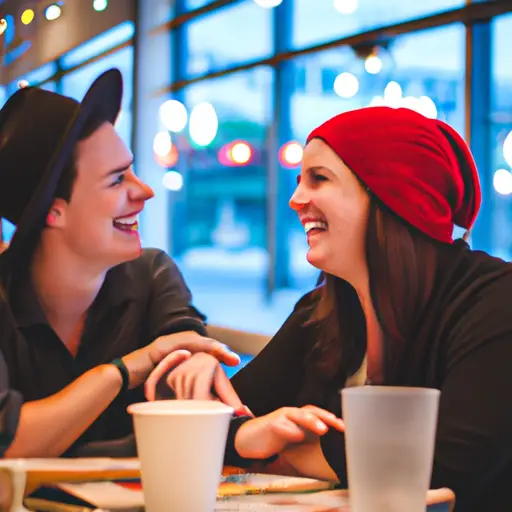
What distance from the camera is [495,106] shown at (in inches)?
138

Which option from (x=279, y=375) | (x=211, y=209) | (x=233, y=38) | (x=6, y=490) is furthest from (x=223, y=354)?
(x=233, y=38)

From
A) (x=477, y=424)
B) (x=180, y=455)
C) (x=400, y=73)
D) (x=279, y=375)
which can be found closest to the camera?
(x=180, y=455)

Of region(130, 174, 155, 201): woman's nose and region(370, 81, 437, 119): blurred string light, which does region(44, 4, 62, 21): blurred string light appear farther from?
region(370, 81, 437, 119): blurred string light

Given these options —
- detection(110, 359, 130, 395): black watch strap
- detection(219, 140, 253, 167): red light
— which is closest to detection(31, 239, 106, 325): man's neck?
detection(110, 359, 130, 395): black watch strap

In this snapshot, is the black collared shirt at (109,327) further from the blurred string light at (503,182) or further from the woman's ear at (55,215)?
the blurred string light at (503,182)

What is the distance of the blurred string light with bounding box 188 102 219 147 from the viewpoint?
2061 mm

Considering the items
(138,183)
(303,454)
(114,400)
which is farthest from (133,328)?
(303,454)

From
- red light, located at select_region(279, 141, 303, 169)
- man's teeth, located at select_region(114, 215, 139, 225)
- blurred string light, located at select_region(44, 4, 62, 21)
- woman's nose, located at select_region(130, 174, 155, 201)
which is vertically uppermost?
blurred string light, located at select_region(44, 4, 62, 21)

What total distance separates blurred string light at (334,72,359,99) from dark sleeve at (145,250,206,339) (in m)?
0.82

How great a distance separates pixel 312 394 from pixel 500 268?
0.40 metres

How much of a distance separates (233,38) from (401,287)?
13.8 feet

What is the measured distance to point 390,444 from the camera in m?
0.89

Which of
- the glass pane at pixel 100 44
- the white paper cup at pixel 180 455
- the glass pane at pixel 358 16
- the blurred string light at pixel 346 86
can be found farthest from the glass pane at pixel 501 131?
the white paper cup at pixel 180 455

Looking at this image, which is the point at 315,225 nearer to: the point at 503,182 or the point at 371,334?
the point at 371,334
